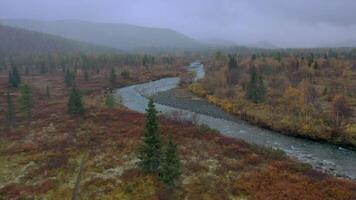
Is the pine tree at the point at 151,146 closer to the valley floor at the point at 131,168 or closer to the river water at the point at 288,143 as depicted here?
the valley floor at the point at 131,168

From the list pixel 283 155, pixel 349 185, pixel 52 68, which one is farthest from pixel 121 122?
pixel 52 68

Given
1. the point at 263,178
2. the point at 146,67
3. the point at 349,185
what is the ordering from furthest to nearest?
the point at 146,67
the point at 263,178
the point at 349,185

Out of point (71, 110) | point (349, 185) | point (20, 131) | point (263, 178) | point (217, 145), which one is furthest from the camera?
point (71, 110)

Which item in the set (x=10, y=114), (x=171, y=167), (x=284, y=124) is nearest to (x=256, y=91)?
(x=284, y=124)

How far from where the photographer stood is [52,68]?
189375mm

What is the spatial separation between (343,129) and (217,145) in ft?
76.6

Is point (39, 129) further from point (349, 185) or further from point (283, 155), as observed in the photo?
point (349, 185)

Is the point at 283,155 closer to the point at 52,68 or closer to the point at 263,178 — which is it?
the point at 263,178

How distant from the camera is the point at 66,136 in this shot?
59312 mm

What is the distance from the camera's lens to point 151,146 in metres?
39.9

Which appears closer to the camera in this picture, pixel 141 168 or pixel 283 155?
pixel 141 168

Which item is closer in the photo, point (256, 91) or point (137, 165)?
point (137, 165)

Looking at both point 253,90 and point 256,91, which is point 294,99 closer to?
point 256,91

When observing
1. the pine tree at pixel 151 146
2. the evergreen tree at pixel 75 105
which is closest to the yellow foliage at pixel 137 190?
the pine tree at pixel 151 146
